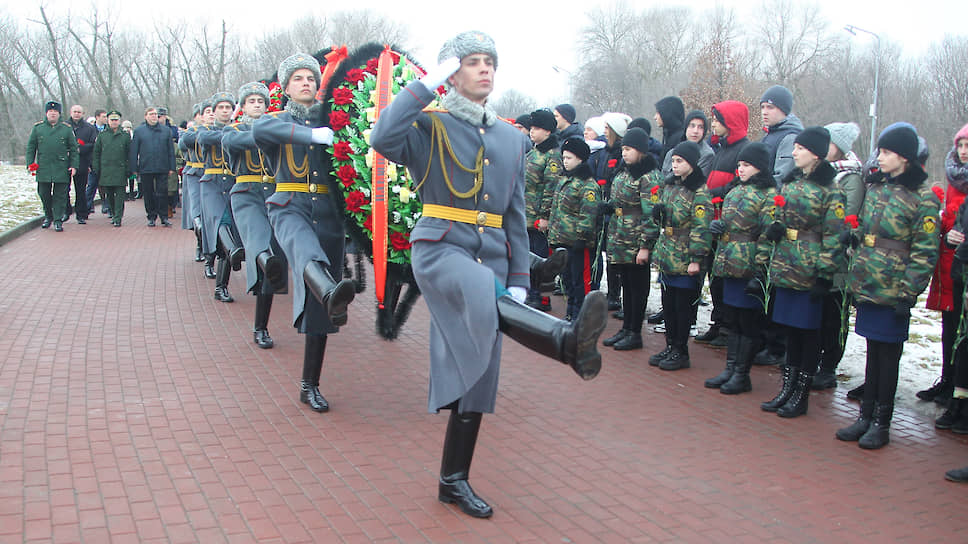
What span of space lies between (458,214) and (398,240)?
121 centimetres

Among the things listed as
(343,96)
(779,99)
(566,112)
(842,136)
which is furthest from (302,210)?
(566,112)

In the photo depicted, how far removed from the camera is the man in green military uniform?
15008 mm

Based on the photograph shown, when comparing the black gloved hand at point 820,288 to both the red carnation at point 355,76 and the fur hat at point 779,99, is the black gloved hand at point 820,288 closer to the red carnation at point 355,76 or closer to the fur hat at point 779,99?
the fur hat at point 779,99

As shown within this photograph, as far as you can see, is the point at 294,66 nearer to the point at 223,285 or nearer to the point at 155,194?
the point at 223,285

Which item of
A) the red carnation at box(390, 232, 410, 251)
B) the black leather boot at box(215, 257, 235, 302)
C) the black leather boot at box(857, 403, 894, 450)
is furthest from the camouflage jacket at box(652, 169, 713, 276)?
the black leather boot at box(215, 257, 235, 302)

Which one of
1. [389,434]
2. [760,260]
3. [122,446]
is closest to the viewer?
[122,446]

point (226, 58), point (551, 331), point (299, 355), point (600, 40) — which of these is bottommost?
point (299, 355)

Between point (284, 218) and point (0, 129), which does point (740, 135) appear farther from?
point (0, 129)

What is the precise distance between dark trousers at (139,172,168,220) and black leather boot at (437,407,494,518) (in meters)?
14.3

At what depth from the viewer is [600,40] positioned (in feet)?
195

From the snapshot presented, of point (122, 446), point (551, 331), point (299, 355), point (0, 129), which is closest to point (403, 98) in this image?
point (551, 331)

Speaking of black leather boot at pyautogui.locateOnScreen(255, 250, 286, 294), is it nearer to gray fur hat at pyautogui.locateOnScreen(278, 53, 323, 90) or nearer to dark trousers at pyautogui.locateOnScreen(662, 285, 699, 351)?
gray fur hat at pyautogui.locateOnScreen(278, 53, 323, 90)

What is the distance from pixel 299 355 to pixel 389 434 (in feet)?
7.28

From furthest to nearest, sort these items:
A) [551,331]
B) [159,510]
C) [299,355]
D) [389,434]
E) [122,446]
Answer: [299,355], [389,434], [122,446], [159,510], [551,331]
